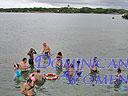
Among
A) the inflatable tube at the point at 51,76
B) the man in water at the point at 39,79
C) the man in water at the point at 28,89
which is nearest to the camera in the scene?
the man in water at the point at 28,89

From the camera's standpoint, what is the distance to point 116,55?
154ft

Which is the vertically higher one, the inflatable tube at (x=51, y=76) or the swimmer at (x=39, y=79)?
the swimmer at (x=39, y=79)

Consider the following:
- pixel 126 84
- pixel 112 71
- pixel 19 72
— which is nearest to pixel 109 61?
pixel 112 71

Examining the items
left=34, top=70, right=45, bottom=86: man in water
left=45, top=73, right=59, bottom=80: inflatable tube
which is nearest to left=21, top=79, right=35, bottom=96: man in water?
left=34, top=70, right=45, bottom=86: man in water

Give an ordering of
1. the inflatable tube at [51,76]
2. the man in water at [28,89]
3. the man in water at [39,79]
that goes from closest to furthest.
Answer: the man in water at [28,89] → the man in water at [39,79] → the inflatable tube at [51,76]

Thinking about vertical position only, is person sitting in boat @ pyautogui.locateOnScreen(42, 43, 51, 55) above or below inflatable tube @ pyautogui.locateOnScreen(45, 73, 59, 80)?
above

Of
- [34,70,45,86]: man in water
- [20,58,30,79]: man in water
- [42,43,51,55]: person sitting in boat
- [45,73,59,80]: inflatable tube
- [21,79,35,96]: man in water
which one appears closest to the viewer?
[21,79,35,96]: man in water

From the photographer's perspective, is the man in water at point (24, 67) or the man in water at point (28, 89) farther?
the man in water at point (24, 67)

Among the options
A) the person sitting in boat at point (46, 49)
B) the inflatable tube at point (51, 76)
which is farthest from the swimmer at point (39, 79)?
the person sitting in boat at point (46, 49)

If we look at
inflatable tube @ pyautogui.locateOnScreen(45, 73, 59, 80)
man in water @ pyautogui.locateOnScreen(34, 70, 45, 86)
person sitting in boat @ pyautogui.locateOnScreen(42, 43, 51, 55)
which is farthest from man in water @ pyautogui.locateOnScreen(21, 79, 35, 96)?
person sitting in boat @ pyautogui.locateOnScreen(42, 43, 51, 55)

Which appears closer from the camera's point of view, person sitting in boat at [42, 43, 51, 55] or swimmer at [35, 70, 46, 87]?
swimmer at [35, 70, 46, 87]

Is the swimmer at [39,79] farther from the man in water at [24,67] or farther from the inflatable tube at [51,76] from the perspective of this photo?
Answer: the man in water at [24,67]

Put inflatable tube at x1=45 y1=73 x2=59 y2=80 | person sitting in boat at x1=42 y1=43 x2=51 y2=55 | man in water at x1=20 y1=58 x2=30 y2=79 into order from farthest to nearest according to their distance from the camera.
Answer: person sitting in boat at x1=42 y1=43 x2=51 y2=55 → man in water at x1=20 y1=58 x2=30 y2=79 → inflatable tube at x1=45 y1=73 x2=59 y2=80

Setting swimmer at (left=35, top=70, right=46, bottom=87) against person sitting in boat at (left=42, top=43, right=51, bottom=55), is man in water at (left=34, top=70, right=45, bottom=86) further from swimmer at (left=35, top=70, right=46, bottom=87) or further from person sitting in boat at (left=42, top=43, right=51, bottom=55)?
person sitting in boat at (left=42, top=43, right=51, bottom=55)
